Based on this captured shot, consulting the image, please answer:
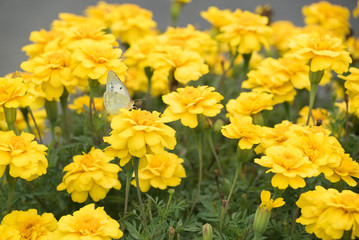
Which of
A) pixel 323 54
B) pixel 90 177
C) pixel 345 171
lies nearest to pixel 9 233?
pixel 90 177

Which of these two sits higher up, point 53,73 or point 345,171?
point 53,73

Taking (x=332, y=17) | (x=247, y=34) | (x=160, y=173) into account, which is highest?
(x=247, y=34)

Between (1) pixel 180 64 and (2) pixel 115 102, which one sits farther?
(1) pixel 180 64

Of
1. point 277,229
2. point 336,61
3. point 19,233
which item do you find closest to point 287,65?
point 336,61

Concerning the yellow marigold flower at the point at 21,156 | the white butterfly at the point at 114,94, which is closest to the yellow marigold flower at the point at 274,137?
the white butterfly at the point at 114,94

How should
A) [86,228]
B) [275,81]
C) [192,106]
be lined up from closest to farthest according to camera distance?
[86,228]
[192,106]
[275,81]

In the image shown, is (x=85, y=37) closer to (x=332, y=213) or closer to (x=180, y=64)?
(x=180, y=64)

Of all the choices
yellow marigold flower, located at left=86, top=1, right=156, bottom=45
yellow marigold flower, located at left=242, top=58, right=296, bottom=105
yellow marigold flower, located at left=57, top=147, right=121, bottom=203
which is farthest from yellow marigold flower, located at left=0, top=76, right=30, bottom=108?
yellow marigold flower, located at left=86, top=1, right=156, bottom=45
